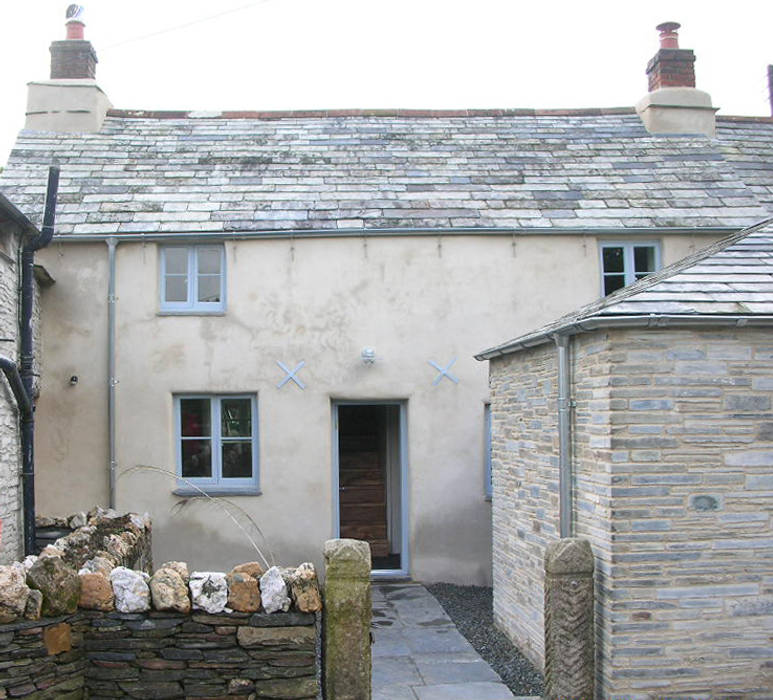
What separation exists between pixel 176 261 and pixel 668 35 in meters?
9.40

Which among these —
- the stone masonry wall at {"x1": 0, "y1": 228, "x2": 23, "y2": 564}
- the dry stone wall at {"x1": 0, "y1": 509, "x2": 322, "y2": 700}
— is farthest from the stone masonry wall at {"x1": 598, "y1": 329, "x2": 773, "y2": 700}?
the stone masonry wall at {"x1": 0, "y1": 228, "x2": 23, "y2": 564}

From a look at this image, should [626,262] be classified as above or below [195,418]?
above

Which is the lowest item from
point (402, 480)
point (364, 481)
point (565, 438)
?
point (364, 481)

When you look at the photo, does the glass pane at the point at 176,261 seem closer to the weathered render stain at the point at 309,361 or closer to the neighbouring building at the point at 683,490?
→ the weathered render stain at the point at 309,361

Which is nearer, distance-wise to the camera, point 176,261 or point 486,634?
point 486,634

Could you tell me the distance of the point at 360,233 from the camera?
1265 cm

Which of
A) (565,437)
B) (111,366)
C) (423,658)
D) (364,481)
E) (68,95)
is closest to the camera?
(565,437)

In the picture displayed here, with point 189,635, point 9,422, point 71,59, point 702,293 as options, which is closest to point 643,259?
point 702,293

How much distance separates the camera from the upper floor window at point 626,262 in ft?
42.4

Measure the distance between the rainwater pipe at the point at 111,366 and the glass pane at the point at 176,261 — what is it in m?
0.74

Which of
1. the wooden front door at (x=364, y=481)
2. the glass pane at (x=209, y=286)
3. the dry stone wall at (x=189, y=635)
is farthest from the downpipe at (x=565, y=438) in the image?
the wooden front door at (x=364, y=481)

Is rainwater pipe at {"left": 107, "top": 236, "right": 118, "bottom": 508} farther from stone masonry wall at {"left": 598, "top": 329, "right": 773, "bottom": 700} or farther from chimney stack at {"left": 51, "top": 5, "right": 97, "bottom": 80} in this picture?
stone masonry wall at {"left": 598, "top": 329, "right": 773, "bottom": 700}

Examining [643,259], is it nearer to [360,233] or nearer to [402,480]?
[360,233]

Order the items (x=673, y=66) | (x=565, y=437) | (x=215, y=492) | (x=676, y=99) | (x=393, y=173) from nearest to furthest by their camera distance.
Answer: (x=565, y=437), (x=215, y=492), (x=393, y=173), (x=673, y=66), (x=676, y=99)
